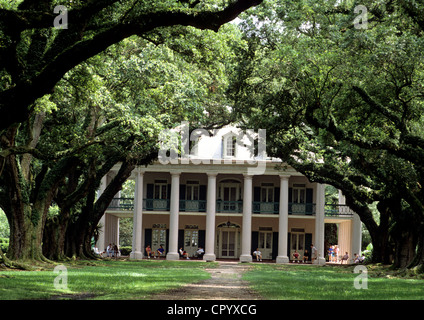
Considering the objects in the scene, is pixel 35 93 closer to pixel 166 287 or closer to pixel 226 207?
pixel 166 287

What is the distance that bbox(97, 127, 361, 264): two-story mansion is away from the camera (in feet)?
145

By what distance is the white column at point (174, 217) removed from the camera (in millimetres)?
43944

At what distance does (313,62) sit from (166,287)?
9029mm

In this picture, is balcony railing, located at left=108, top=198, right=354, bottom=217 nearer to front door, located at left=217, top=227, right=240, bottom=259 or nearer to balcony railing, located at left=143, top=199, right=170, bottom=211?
balcony railing, located at left=143, top=199, right=170, bottom=211

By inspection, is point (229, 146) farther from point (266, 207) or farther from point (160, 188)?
point (160, 188)

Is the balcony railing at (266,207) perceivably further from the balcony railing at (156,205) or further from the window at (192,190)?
the balcony railing at (156,205)

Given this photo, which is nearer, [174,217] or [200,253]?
[174,217]

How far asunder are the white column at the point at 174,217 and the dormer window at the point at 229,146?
3956 mm

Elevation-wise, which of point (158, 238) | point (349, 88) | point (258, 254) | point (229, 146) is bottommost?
point (258, 254)

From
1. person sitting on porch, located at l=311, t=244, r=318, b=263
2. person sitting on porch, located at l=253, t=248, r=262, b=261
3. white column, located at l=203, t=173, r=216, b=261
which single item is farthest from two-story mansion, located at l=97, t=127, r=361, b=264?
person sitting on porch, located at l=253, t=248, r=262, b=261

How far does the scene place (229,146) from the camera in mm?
46469

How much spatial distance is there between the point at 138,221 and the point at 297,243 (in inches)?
477

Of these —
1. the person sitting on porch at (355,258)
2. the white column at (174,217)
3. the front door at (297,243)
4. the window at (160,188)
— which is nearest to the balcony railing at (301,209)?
the front door at (297,243)

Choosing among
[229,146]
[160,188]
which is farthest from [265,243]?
[160,188]
